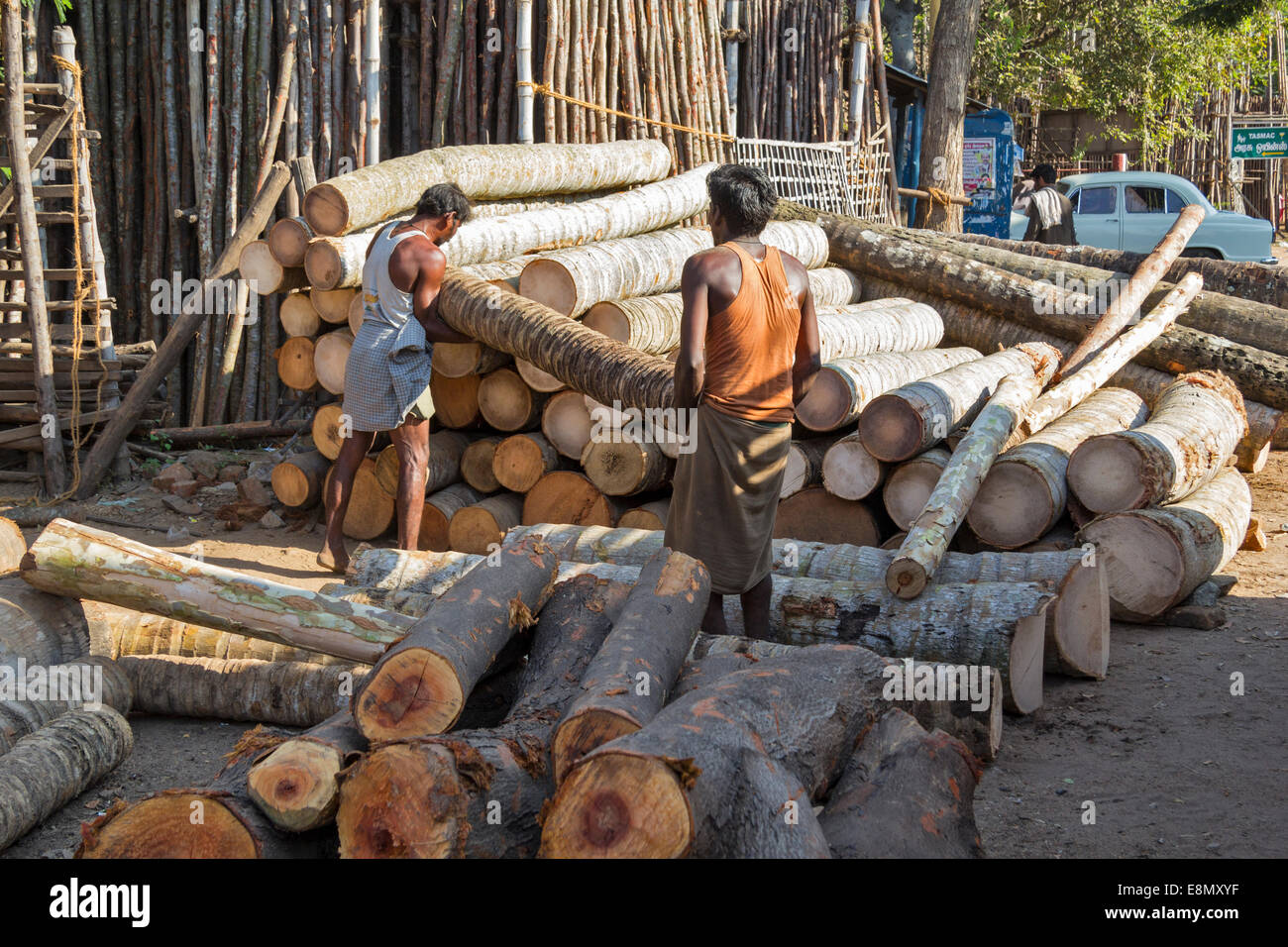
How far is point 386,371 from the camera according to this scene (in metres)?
6.18

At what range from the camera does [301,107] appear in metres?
8.55

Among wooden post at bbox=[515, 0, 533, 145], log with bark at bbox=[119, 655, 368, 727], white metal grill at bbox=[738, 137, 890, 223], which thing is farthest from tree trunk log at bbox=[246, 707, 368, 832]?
white metal grill at bbox=[738, 137, 890, 223]

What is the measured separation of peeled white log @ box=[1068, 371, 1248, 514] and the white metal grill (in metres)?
4.69

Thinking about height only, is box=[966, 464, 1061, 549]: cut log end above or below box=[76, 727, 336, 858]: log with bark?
above

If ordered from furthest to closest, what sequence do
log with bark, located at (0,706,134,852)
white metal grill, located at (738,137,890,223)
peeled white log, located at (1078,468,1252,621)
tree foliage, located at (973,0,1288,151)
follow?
tree foliage, located at (973,0,1288,151), white metal grill, located at (738,137,890,223), peeled white log, located at (1078,468,1252,621), log with bark, located at (0,706,134,852)

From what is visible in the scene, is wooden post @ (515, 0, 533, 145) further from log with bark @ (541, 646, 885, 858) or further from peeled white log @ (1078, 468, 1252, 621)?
log with bark @ (541, 646, 885, 858)

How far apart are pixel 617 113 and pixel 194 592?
6.37 meters

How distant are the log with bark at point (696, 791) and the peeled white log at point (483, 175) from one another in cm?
455

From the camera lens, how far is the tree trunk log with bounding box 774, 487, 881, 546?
6391 millimetres

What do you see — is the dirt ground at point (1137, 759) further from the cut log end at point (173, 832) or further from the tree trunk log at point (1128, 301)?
the tree trunk log at point (1128, 301)

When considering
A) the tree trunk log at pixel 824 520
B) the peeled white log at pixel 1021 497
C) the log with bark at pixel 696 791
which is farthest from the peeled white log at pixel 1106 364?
the log with bark at pixel 696 791

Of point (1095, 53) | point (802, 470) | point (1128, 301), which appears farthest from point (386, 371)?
point (1095, 53)

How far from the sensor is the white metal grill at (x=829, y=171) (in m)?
11.2

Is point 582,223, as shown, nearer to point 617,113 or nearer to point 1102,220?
point 617,113
